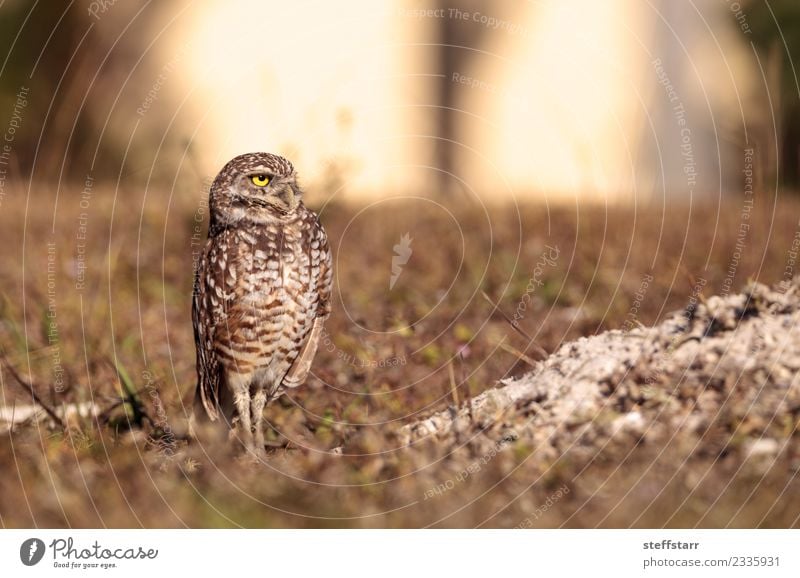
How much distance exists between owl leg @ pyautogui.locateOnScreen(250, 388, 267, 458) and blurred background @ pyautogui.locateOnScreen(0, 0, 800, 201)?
8.78 ft

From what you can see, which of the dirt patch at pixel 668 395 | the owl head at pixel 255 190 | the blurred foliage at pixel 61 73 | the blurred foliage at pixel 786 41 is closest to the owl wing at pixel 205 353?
the owl head at pixel 255 190

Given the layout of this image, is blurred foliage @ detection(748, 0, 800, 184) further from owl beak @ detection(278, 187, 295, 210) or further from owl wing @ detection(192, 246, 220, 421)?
owl wing @ detection(192, 246, 220, 421)

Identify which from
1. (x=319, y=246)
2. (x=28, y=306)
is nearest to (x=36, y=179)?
(x=28, y=306)

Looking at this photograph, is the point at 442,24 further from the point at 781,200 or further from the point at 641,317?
the point at 641,317

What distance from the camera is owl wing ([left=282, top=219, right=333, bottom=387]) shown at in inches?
150

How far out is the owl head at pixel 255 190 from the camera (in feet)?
11.7

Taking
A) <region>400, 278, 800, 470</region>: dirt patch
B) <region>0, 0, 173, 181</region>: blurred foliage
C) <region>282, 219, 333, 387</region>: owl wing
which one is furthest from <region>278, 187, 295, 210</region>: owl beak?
<region>0, 0, 173, 181</region>: blurred foliage

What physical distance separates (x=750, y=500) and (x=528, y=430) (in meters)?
0.94

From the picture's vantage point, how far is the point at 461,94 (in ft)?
43.1

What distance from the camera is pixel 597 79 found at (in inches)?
467

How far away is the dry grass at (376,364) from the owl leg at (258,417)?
0.27 ft

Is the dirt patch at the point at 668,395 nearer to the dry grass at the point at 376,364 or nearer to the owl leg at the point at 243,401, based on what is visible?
the dry grass at the point at 376,364

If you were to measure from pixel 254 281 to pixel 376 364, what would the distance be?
3.98 ft

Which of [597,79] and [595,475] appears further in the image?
[597,79]
